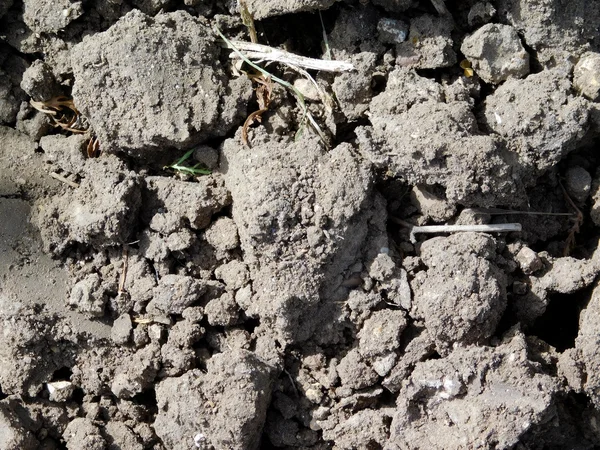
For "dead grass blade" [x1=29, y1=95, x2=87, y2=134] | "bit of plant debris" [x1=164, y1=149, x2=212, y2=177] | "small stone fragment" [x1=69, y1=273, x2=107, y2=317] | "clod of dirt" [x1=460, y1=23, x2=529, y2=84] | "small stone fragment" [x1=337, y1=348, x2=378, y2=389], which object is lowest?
"small stone fragment" [x1=337, y1=348, x2=378, y2=389]

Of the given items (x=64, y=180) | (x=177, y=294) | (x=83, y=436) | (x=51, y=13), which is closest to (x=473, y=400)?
(x=177, y=294)

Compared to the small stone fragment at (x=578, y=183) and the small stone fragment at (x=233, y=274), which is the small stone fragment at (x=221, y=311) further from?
the small stone fragment at (x=578, y=183)

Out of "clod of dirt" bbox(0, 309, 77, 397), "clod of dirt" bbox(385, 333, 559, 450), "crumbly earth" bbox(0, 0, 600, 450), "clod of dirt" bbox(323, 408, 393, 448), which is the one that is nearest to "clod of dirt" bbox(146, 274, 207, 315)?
"crumbly earth" bbox(0, 0, 600, 450)

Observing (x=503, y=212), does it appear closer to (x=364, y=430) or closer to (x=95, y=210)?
(x=364, y=430)

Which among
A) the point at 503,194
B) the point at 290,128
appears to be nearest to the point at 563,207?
the point at 503,194

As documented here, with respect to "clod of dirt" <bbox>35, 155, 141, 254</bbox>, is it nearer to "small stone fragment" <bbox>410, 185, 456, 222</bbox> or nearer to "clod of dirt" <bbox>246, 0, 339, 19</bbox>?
"clod of dirt" <bbox>246, 0, 339, 19</bbox>

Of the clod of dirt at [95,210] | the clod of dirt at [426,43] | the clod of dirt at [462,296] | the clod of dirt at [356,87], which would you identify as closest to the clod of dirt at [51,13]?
the clod of dirt at [95,210]

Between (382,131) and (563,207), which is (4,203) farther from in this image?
(563,207)
